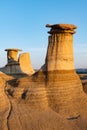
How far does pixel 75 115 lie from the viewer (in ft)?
66.4

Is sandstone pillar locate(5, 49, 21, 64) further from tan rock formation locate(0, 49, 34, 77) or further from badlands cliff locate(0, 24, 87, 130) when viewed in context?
badlands cliff locate(0, 24, 87, 130)

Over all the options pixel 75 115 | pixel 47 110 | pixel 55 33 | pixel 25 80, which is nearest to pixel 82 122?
pixel 75 115

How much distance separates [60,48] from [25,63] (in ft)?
64.8

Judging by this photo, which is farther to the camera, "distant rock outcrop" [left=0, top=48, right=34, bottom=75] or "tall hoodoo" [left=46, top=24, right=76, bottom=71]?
"distant rock outcrop" [left=0, top=48, right=34, bottom=75]

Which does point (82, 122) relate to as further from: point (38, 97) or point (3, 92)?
point (3, 92)

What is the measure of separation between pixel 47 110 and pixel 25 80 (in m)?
3.13

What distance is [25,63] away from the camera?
4044 cm

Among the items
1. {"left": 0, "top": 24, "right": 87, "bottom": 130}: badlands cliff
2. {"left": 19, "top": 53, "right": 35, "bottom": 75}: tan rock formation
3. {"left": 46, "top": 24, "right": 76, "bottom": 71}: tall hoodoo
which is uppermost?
{"left": 46, "top": 24, "right": 76, "bottom": 71}: tall hoodoo

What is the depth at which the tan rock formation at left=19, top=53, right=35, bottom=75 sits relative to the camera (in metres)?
39.4

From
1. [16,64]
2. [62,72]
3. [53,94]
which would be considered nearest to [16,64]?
[16,64]

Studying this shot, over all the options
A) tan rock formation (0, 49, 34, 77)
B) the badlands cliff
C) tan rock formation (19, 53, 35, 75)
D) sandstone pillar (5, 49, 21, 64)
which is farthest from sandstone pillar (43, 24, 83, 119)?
sandstone pillar (5, 49, 21, 64)

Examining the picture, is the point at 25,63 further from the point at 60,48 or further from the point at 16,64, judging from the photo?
the point at 60,48

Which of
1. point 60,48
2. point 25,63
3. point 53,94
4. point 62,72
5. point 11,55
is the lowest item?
point 25,63

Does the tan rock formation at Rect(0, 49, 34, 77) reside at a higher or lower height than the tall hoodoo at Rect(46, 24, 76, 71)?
lower
